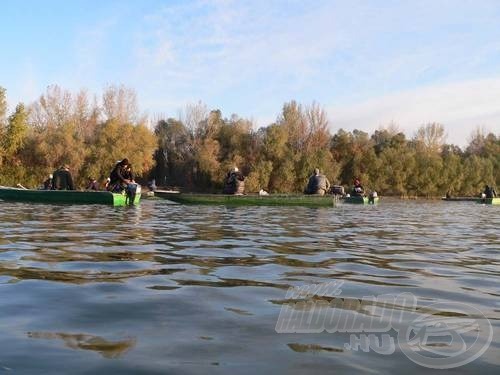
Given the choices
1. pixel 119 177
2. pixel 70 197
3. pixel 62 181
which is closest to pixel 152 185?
pixel 62 181

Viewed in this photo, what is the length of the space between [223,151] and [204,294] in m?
55.6

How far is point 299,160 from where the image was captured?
58.1 m

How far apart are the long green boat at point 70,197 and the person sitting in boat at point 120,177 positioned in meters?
0.60

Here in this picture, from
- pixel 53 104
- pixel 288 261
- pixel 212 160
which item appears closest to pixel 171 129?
pixel 212 160

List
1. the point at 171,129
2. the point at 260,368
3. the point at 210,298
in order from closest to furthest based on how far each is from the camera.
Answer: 1. the point at 260,368
2. the point at 210,298
3. the point at 171,129

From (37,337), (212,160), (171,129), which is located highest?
A: (171,129)

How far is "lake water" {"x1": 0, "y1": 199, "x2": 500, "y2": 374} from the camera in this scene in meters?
3.04

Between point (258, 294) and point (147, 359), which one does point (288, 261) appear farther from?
point (147, 359)

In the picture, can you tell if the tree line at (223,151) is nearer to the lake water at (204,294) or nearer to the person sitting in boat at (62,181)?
the person sitting in boat at (62,181)

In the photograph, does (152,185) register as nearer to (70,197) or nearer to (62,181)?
(62,181)

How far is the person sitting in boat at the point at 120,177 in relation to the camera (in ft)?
72.7

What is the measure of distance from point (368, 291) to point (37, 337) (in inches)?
120

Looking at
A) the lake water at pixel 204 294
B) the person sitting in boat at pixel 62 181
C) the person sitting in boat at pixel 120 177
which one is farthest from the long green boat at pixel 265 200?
the lake water at pixel 204 294

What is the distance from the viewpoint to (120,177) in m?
22.1
